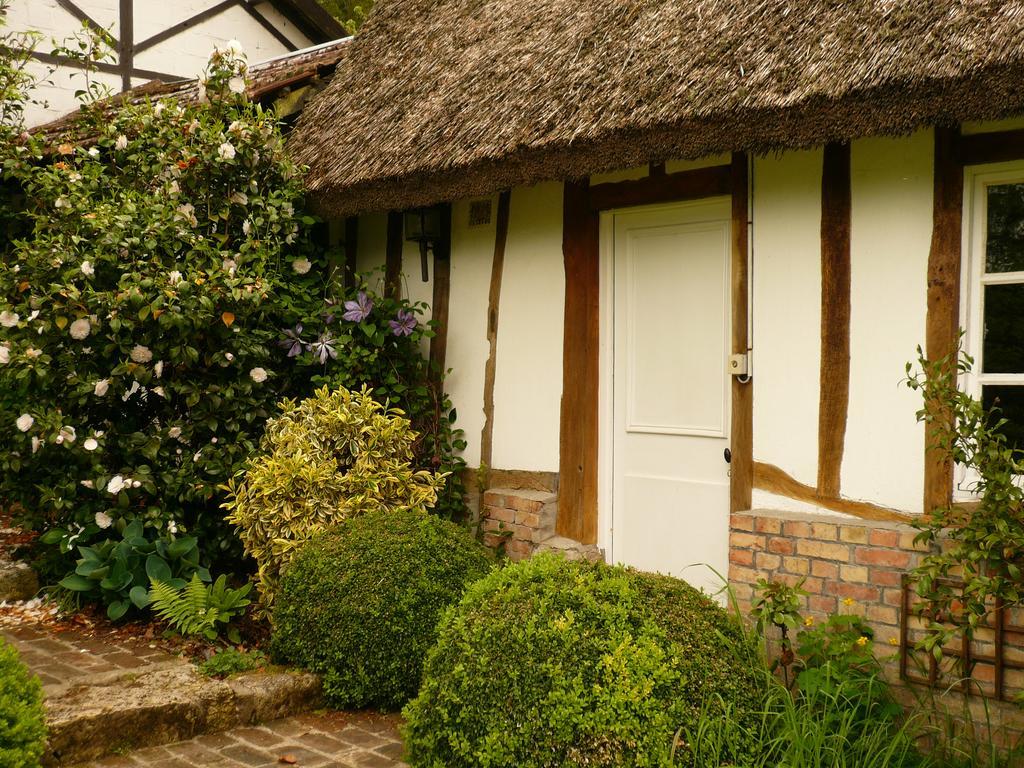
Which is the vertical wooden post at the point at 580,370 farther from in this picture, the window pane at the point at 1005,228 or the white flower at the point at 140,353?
the white flower at the point at 140,353

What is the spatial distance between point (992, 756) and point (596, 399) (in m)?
2.46

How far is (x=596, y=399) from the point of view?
4840 millimetres

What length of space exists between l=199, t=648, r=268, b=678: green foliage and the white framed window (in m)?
3.15

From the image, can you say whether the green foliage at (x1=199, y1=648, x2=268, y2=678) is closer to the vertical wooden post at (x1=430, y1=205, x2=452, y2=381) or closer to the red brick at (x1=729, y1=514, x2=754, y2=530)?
the vertical wooden post at (x1=430, y1=205, x2=452, y2=381)

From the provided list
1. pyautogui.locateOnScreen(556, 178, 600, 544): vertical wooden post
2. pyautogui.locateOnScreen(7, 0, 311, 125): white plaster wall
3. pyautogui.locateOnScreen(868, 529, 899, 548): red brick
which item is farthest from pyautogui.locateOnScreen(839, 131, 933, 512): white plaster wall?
pyautogui.locateOnScreen(7, 0, 311, 125): white plaster wall

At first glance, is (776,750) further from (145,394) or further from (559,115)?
(145,394)

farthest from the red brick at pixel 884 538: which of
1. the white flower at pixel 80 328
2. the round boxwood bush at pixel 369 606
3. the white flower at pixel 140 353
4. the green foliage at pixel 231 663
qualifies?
the white flower at pixel 80 328

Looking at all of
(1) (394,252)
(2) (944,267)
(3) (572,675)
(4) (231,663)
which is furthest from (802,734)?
(1) (394,252)

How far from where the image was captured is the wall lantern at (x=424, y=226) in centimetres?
548

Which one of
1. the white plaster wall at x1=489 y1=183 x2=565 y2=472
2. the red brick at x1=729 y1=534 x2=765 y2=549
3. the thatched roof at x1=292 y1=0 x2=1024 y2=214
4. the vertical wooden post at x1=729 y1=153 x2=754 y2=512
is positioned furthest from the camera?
the white plaster wall at x1=489 y1=183 x2=565 y2=472

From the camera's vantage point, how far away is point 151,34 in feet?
27.6

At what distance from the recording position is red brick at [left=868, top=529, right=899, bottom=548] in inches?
142

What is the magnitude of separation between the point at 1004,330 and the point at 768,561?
4.47 ft

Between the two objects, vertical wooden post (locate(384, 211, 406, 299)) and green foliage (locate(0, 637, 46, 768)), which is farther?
vertical wooden post (locate(384, 211, 406, 299))
